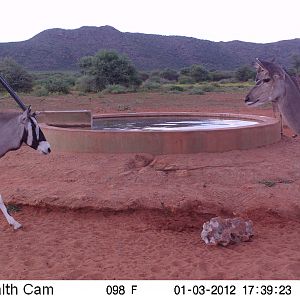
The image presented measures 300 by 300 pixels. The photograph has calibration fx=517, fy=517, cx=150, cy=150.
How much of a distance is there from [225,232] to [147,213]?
1525 millimetres

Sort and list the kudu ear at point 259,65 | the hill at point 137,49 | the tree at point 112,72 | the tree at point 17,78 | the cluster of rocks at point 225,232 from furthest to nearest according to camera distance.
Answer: the hill at point 137,49
the tree at point 112,72
the tree at point 17,78
the kudu ear at point 259,65
the cluster of rocks at point 225,232

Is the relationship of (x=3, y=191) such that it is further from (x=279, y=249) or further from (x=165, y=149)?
(x=279, y=249)

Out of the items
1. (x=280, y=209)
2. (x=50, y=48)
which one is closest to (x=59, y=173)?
(x=280, y=209)

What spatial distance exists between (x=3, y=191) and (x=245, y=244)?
404 centimetres

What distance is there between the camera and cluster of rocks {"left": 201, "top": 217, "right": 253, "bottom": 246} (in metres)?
5.98

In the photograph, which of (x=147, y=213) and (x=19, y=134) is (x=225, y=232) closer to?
(x=147, y=213)

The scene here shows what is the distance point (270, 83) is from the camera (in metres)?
6.44

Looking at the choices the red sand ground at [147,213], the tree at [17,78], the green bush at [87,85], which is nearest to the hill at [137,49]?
the tree at [17,78]

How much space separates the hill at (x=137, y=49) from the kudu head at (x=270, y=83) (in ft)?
222

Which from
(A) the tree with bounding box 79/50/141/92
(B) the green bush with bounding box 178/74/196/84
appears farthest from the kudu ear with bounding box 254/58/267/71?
(B) the green bush with bounding box 178/74/196/84

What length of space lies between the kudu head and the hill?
222 ft

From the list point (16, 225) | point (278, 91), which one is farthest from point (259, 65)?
point (16, 225)

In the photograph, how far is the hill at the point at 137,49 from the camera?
246ft

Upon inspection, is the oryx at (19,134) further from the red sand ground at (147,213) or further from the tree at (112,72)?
the tree at (112,72)
